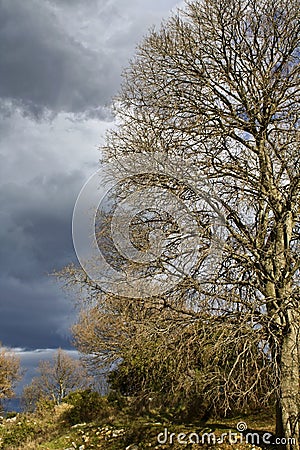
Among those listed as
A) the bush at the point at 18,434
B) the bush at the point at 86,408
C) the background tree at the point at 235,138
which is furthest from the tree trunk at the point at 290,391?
the bush at the point at 18,434

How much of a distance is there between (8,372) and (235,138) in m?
23.5

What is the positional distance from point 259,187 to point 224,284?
5.50 ft

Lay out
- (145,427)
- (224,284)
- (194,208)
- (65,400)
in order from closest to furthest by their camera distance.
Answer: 1. (224,284)
2. (194,208)
3. (145,427)
4. (65,400)

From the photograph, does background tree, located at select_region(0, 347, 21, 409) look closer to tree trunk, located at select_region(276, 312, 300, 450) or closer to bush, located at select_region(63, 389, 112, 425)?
bush, located at select_region(63, 389, 112, 425)

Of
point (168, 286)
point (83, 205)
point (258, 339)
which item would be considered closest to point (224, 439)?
point (258, 339)

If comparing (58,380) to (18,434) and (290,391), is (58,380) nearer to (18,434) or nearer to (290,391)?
(18,434)

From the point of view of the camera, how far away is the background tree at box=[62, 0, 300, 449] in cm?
690

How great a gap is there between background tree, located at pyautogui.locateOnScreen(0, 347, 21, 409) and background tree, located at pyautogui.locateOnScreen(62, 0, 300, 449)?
21252 mm

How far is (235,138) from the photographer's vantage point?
311 inches

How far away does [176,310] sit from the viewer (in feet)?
22.4

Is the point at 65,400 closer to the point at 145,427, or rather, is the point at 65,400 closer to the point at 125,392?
the point at 125,392

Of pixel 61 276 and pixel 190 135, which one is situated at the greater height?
pixel 190 135

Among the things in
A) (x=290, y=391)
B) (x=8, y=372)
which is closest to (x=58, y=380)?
(x=8, y=372)

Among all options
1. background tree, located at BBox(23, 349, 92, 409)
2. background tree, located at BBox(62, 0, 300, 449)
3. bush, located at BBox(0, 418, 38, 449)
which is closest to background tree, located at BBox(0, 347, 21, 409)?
background tree, located at BBox(23, 349, 92, 409)
